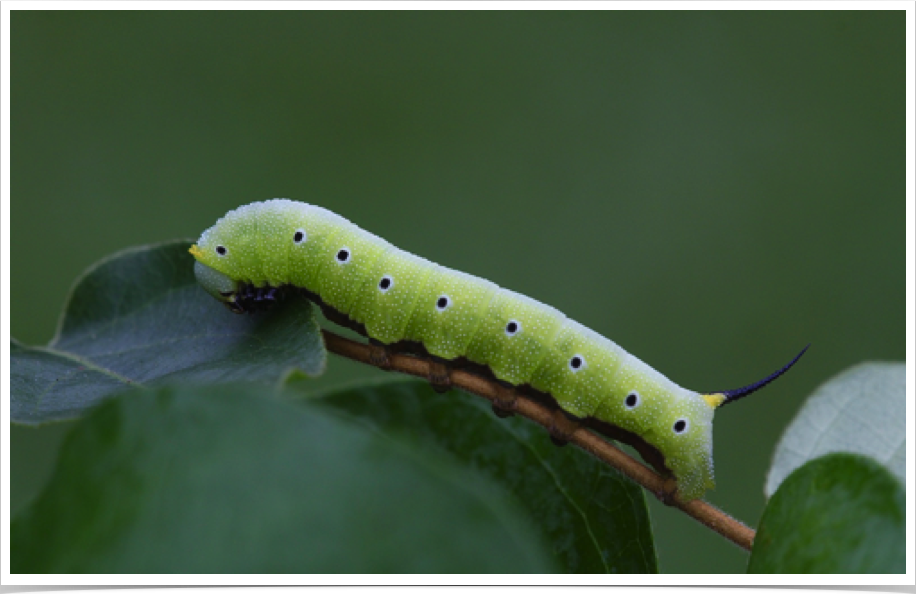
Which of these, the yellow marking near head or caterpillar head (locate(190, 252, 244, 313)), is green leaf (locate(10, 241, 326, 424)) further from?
the yellow marking near head

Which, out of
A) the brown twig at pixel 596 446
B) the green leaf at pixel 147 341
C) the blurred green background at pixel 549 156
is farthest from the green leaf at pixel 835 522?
the blurred green background at pixel 549 156

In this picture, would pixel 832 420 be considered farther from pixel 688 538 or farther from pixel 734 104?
pixel 734 104

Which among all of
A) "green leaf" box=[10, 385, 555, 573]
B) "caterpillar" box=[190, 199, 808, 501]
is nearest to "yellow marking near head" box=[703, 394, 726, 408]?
"caterpillar" box=[190, 199, 808, 501]

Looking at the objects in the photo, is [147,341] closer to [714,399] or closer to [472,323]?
[472,323]

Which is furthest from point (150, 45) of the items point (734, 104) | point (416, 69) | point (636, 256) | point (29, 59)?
point (734, 104)

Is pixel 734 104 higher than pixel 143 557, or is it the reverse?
pixel 734 104

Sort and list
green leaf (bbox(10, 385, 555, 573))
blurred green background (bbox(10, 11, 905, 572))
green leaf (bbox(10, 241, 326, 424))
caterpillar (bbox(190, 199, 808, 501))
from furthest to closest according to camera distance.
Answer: blurred green background (bbox(10, 11, 905, 572))
caterpillar (bbox(190, 199, 808, 501))
green leaf (bbox(10, 241, 326, 424))
green leaf (bbox(10, 385, 555, 573))
